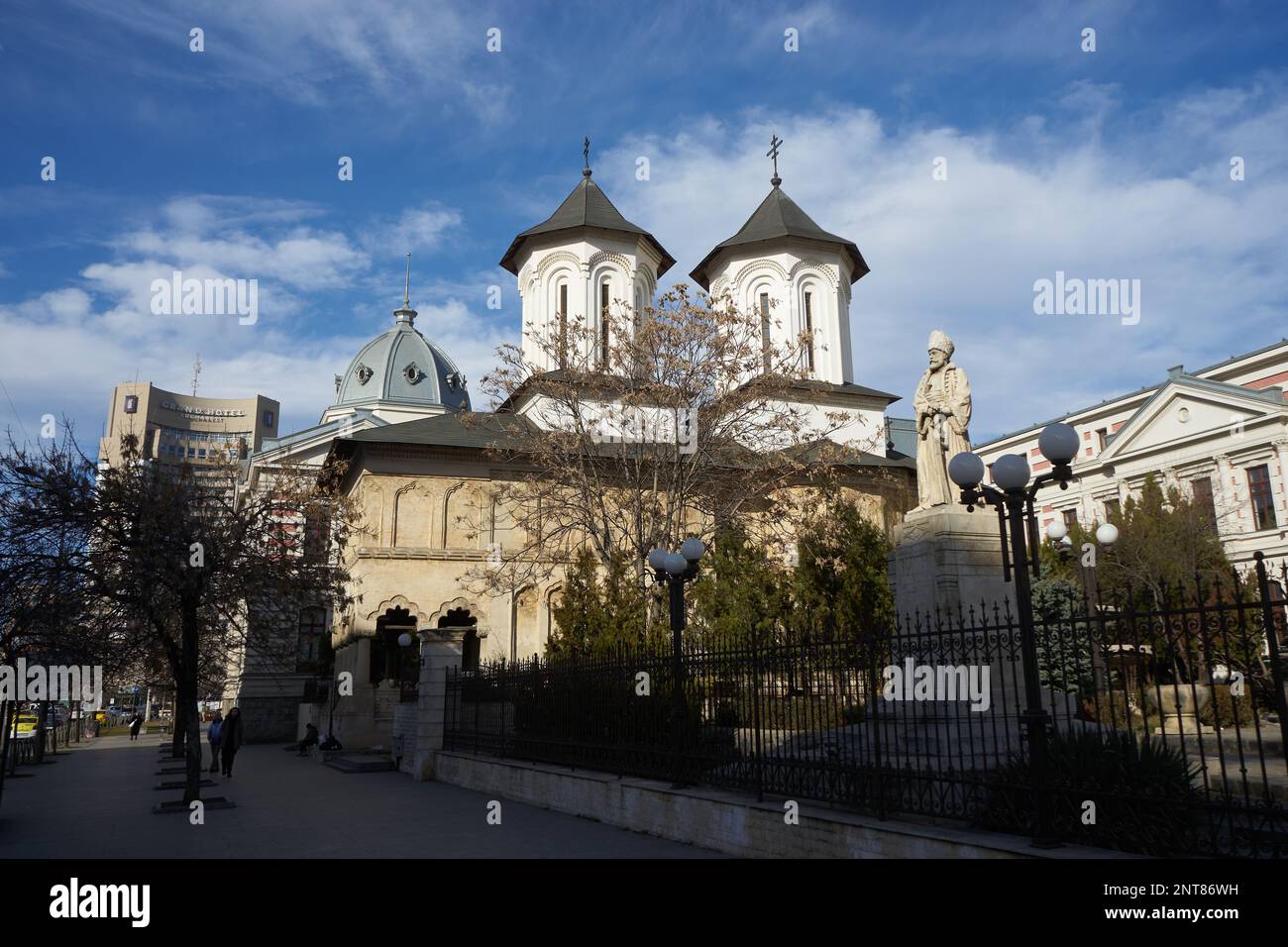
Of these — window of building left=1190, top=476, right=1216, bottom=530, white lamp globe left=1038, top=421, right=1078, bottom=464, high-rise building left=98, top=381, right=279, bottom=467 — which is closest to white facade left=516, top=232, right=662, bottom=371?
window of building left=1190, top=476, right=1216, bottom=530

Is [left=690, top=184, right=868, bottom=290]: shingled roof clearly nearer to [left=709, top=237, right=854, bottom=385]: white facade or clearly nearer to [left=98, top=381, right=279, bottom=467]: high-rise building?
[left=709, top=237, right=854, bottom=385]: white facade

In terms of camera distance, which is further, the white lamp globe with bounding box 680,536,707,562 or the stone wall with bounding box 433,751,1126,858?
the white lamp globe with bounding box 680,536,707,562

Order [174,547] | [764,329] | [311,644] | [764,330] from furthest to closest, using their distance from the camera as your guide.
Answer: [311,644], [764,330], [764,329], [174,547]

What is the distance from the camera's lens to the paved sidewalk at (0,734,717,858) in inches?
392

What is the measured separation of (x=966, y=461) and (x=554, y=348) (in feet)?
59.2

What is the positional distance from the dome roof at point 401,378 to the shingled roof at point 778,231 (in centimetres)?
2040

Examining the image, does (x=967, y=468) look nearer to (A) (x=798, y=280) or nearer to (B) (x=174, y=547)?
(B) (x=174, y=547)

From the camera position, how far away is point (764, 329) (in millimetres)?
30719

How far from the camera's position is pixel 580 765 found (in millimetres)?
12539

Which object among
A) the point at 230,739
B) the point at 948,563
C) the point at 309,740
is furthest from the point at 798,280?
the point at 948,563

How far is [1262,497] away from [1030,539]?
38.6 m

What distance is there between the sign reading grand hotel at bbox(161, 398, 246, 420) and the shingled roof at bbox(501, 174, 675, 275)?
9952 cm
